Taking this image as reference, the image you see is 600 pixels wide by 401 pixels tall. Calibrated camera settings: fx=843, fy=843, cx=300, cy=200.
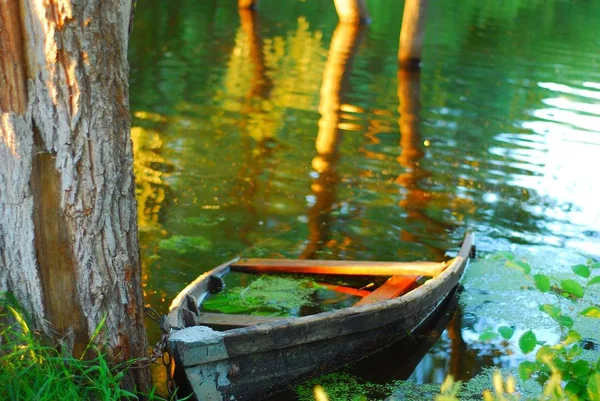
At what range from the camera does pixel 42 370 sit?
3.56 m

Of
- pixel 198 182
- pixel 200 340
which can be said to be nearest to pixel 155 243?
pixel 198 182

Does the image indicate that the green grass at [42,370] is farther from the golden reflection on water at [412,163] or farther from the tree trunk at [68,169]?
the golden reflection on water at [412,163]

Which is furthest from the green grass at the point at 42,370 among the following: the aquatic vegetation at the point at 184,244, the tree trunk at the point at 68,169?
the aquatic vegetation at the point at 184,244

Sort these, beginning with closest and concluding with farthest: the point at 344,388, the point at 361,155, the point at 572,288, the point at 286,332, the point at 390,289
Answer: the point at 572,288, the point at 286,332, the point at 344,388, the point at 390,289, the point at 361,155

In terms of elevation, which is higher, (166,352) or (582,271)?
(582,271)

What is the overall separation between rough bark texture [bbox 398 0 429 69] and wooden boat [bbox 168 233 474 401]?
9068 mm

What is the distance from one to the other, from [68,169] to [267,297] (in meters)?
2.73

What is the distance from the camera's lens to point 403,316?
214 inches

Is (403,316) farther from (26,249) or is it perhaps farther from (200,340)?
(26,249)

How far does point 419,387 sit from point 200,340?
1.71m

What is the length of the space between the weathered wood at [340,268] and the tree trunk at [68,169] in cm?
254

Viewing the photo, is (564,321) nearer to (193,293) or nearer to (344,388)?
(344,388)

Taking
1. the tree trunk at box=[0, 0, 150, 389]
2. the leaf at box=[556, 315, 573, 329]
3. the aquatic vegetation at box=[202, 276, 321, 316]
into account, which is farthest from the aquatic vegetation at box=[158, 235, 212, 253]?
the leaf at box=[556, 315, 573, 329]

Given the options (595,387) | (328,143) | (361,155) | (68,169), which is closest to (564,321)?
(595,387)
